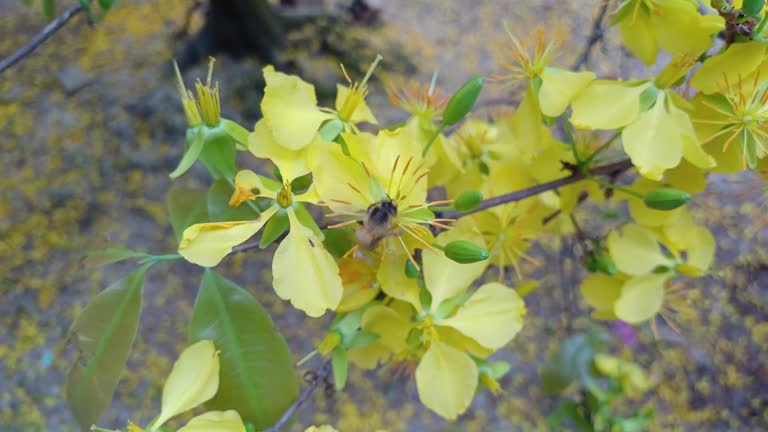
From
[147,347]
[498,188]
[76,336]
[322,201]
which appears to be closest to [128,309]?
[76,336]

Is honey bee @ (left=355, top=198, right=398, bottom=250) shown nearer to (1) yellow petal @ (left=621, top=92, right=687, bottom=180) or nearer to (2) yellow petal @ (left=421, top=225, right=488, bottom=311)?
(2) yellow petal @ (left=421, top=225, right=488, bottom=311)

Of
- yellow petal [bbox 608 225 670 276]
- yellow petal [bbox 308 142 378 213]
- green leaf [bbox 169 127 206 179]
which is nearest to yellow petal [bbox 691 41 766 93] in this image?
yellow petal [bbox 608 225 670 276]

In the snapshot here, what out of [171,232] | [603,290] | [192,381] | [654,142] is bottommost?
[171,232]

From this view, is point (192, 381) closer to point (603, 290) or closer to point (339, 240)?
point (339, 240)

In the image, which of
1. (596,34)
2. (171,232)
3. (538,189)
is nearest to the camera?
(538,189)

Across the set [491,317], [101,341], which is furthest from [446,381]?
[101,341]

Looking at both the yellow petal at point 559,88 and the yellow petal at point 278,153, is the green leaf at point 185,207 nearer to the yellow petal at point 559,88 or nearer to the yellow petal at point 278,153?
the yellow petal at point 278,153
